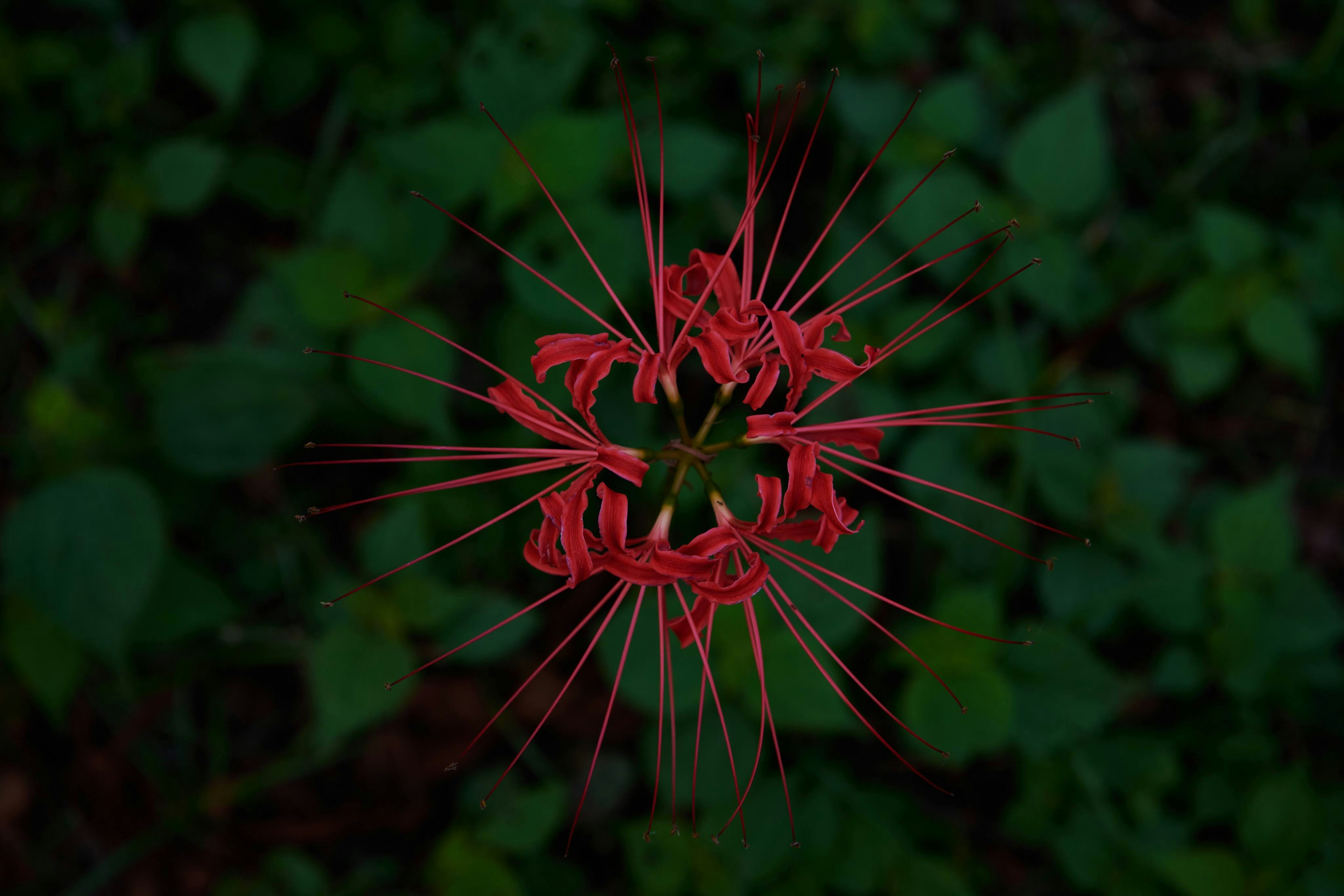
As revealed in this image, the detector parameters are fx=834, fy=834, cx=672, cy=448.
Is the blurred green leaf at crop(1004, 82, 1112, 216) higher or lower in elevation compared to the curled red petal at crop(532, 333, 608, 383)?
higher

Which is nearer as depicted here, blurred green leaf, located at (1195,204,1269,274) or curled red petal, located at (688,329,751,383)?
curled red petal, located at (688,329,751,383)

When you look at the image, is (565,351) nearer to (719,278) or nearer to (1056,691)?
(719,278)

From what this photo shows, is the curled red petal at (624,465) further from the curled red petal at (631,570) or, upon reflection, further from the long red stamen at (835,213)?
the long red stamen at (835,213)

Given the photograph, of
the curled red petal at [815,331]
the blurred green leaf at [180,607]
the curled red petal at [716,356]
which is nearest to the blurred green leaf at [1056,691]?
the curled red petal at [815,331]

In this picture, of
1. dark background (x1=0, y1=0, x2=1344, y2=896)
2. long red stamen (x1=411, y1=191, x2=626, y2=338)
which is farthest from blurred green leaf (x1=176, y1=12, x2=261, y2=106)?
long red stamen (x1=411, y1=191, x2=626, y2=338)

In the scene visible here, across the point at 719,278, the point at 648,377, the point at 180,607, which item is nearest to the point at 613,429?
the point at 719,278

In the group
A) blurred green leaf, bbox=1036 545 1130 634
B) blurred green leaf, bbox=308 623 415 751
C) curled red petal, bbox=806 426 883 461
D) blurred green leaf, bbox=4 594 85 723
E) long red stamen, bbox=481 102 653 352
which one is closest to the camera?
curled red petal, bbox=806 426 883 461

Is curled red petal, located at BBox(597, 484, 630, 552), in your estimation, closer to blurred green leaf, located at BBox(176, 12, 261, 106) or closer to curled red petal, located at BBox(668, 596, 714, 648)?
curled red petal, located at BBox(668, 596, 714, 648)
